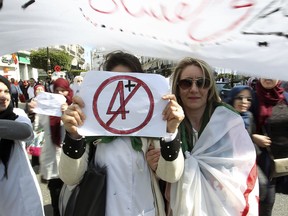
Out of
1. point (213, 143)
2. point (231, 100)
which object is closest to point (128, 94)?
point (213, 143)

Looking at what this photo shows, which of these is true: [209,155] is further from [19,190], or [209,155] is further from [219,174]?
[19,190]

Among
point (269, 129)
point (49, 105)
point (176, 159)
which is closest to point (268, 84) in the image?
point (269, 129)

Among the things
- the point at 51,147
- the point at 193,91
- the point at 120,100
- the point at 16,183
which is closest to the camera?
the point at 120,100

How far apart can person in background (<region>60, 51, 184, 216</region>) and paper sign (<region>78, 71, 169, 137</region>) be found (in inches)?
1.6

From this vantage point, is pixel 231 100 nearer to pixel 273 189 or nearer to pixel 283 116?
pixel 283 116

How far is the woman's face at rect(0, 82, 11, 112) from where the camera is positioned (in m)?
2.17

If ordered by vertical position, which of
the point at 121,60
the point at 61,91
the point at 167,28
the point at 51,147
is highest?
the point at 167,28

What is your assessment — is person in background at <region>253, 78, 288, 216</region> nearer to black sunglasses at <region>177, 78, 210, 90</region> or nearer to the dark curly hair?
black sunglasses at <region>177, 78, 210, 90</region>

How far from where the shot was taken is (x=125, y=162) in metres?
1.47

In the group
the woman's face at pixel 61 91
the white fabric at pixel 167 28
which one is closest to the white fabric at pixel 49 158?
the woman's face at pixel 61 91

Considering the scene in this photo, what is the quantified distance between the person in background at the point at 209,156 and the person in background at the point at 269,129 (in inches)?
33.4

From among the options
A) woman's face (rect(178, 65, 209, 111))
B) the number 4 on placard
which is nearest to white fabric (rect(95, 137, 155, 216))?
the number 4 on placard

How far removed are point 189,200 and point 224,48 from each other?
2.35ft

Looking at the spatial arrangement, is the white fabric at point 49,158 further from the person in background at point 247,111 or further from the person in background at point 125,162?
the person in background at point 125,162
